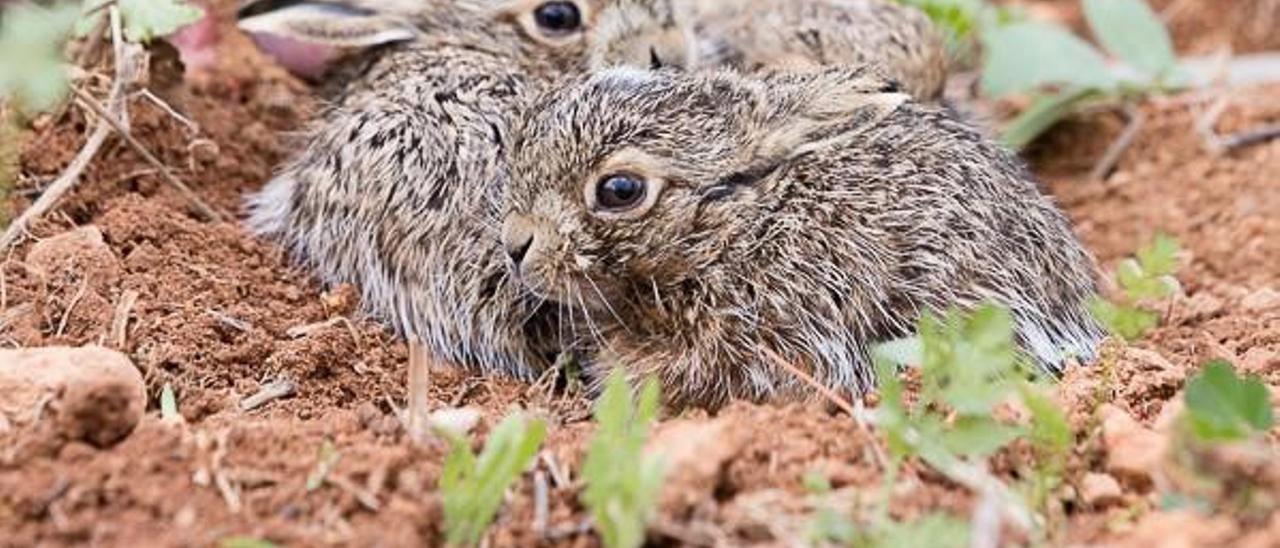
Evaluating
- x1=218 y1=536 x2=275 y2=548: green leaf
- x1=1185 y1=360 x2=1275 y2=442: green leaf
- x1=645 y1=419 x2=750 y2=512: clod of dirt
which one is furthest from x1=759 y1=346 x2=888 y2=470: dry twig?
x1=218 y1=536 x2=275 y2=548: green leaf

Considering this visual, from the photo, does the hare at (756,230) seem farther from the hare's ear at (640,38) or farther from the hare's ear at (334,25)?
the hare's ear at (334,25)

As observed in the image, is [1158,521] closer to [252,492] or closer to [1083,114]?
[252,492]

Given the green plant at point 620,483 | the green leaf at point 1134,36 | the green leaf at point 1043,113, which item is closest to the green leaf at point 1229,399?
the green plant at point 620,483

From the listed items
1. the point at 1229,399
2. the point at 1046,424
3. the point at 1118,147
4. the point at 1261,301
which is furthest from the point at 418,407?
the point at 1118,147

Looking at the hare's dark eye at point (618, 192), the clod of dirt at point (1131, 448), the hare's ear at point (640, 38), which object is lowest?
the clod of dirt at point (1131, 448)

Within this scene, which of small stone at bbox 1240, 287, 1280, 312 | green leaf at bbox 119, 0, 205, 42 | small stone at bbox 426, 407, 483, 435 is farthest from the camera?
small stone at bbox 1240, 287, 1280, 312

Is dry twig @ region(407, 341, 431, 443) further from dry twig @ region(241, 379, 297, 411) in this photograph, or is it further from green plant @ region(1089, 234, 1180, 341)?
green plant @ region(1089, 234, 1180, 341)
